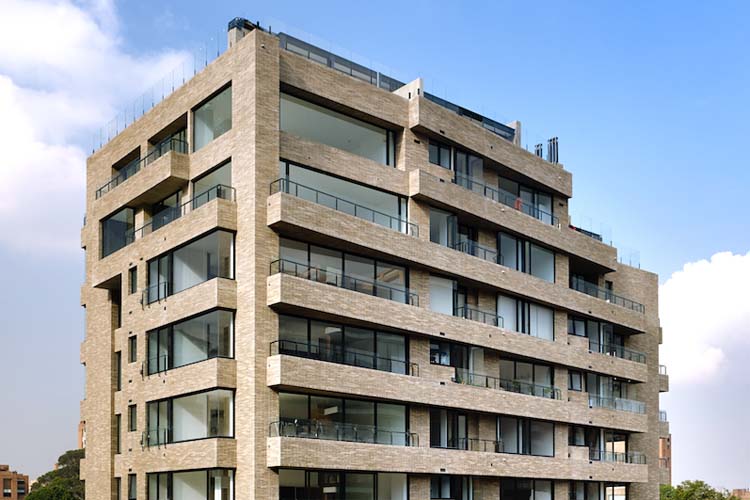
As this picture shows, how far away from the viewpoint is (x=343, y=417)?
40.9 meters

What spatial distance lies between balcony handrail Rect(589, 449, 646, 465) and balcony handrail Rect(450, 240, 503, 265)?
41.8ft

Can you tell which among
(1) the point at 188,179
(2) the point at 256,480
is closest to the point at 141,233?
(1) the point at 188,179

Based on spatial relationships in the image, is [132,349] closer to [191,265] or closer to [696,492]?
[191,265]

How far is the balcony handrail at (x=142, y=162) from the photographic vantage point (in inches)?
1751

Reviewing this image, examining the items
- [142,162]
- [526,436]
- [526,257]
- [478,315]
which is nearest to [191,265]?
[142,162]

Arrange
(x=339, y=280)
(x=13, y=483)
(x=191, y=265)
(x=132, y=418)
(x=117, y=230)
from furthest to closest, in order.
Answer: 1. (x=13, y=483)
2. (x=117, y=230)
3. (x=132, y=418)
4. (x=339, y=280)
5. (x=191, y=265)

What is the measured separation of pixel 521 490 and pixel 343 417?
45.2 feet

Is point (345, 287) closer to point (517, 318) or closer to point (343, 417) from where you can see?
point (343, 417)

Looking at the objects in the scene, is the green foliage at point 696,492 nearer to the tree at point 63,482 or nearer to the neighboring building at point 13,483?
the tree at point 63,482

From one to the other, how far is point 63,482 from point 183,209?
88.1 meters

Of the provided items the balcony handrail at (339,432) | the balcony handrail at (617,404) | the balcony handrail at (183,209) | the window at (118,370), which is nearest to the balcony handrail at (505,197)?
the balcony handrail at (617,404)

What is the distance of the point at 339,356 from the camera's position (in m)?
41.0

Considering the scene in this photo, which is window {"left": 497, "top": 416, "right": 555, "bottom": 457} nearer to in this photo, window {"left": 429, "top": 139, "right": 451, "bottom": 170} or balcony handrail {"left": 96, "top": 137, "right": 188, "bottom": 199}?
window {"left": 429, "top": 139, "right": 451, "bottom": 170}

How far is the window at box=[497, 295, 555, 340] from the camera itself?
50.8 m
